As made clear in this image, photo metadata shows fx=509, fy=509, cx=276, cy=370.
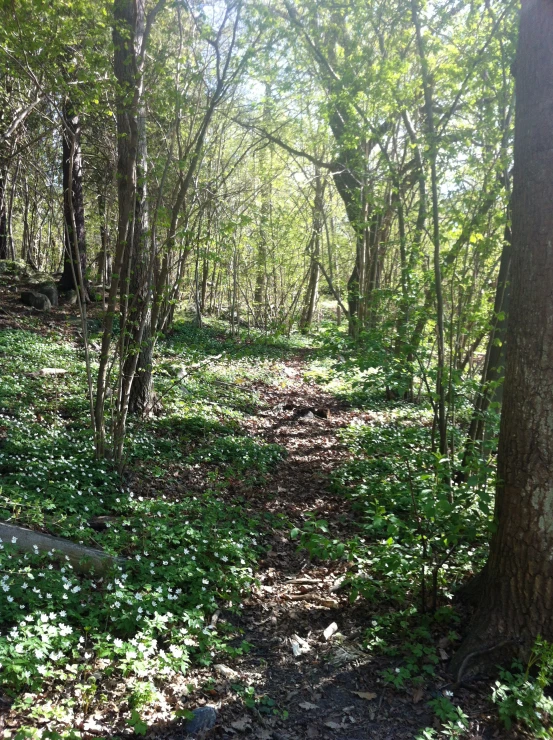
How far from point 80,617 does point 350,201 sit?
1209 centimetres

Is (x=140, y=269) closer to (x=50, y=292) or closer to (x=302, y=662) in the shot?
(x=302, y=662)

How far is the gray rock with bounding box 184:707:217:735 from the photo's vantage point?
2785 millimetres

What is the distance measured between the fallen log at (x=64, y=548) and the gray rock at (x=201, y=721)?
139 centimetres

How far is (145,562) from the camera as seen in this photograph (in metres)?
4.07

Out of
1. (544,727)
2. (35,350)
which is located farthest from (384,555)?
(35,350)

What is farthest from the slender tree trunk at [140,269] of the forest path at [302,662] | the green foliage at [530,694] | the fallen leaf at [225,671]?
the green foliage at [530,694]

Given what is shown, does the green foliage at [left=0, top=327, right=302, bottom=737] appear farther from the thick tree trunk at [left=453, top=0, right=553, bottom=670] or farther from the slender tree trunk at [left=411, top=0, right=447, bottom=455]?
the slender tree trunk at [left=411, top=0, right=447, bottom=455]

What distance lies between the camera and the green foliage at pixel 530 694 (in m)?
2.77

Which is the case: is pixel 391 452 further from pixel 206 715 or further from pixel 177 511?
pixel 206 715

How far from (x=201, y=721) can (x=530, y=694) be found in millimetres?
1851

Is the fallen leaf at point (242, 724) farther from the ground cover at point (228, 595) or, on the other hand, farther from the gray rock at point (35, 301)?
the gray rock at point (35, 301)

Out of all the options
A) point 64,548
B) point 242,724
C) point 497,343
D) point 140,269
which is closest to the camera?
point 242,724

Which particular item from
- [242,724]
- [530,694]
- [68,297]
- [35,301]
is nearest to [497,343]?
[530,694]

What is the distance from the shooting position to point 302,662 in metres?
3.55
